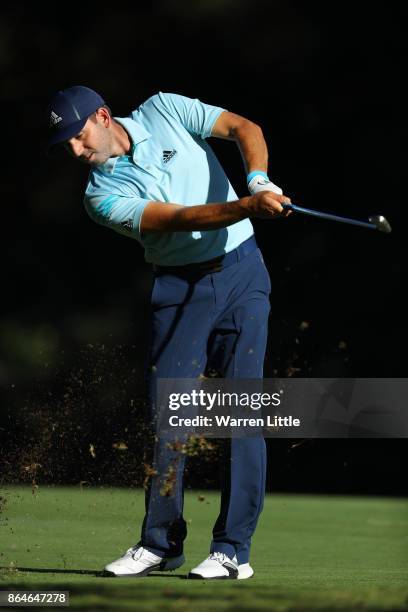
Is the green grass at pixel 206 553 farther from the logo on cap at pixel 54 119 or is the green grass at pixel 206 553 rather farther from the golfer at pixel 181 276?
the logo on cap at pixel 54 119

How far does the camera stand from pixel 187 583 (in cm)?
409

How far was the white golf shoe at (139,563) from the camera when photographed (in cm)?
432

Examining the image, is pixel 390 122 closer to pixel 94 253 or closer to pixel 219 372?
pixel 94 253

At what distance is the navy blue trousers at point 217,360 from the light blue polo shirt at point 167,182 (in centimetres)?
9

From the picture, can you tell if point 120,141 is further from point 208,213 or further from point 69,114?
point 208,213

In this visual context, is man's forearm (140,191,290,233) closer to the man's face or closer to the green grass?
the man's face

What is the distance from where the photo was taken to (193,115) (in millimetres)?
4586

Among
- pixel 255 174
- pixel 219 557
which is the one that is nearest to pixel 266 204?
pixel 255 174

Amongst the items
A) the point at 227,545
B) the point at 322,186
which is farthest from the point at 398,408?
the point at 227,545

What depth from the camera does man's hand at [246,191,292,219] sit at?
4.12 metres

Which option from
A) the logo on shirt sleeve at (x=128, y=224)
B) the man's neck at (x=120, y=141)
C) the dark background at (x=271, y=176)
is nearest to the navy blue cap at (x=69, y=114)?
the man's neck at (x=120, y=141)

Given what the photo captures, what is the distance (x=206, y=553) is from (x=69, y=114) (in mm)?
1734

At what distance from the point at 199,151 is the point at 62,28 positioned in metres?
7.79

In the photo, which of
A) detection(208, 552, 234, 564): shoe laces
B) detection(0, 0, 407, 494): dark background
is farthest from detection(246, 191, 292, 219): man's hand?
detection(0, 0, 407, 494): dark background
